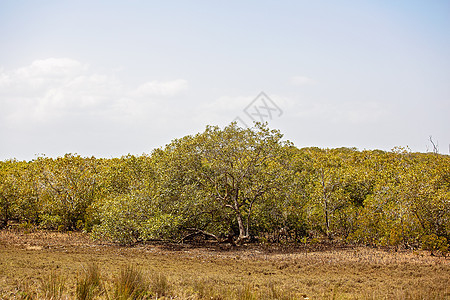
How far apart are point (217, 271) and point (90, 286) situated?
517cm

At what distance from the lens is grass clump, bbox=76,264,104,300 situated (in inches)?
255

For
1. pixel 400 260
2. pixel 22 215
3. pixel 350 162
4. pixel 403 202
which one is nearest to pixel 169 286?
pixel 400 260

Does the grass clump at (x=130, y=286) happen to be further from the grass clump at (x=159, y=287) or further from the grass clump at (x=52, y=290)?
the grass clump at (x=52, y=290)

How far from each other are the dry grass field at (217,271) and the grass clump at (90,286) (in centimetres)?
3

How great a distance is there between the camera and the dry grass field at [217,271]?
7074 mm

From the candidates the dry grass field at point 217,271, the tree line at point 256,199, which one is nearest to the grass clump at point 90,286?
the dry grass field at point 217,271

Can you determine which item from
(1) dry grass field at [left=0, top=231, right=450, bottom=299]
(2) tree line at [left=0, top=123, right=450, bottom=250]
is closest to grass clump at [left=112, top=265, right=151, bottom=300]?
(1) dry grass field at [left=0, top=231, right=450, bottom=299]

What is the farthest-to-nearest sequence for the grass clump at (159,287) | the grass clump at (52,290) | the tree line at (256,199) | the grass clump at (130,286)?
the tree line at (256,199)
the grass clump at (159,287)
the grass clump at (130,286)
the grass clump at (52,290)

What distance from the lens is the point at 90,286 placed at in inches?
263

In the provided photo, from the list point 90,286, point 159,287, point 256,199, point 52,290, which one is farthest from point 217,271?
point 256,199

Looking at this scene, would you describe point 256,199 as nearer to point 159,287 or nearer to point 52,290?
point 159,287

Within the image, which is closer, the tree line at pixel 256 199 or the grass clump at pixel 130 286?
the grass clump at pixel 130 286

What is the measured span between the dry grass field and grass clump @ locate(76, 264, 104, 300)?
3cm

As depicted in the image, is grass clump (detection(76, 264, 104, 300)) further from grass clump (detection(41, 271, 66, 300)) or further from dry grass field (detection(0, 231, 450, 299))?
grass clump (detection(41, 271, 66, 300))
